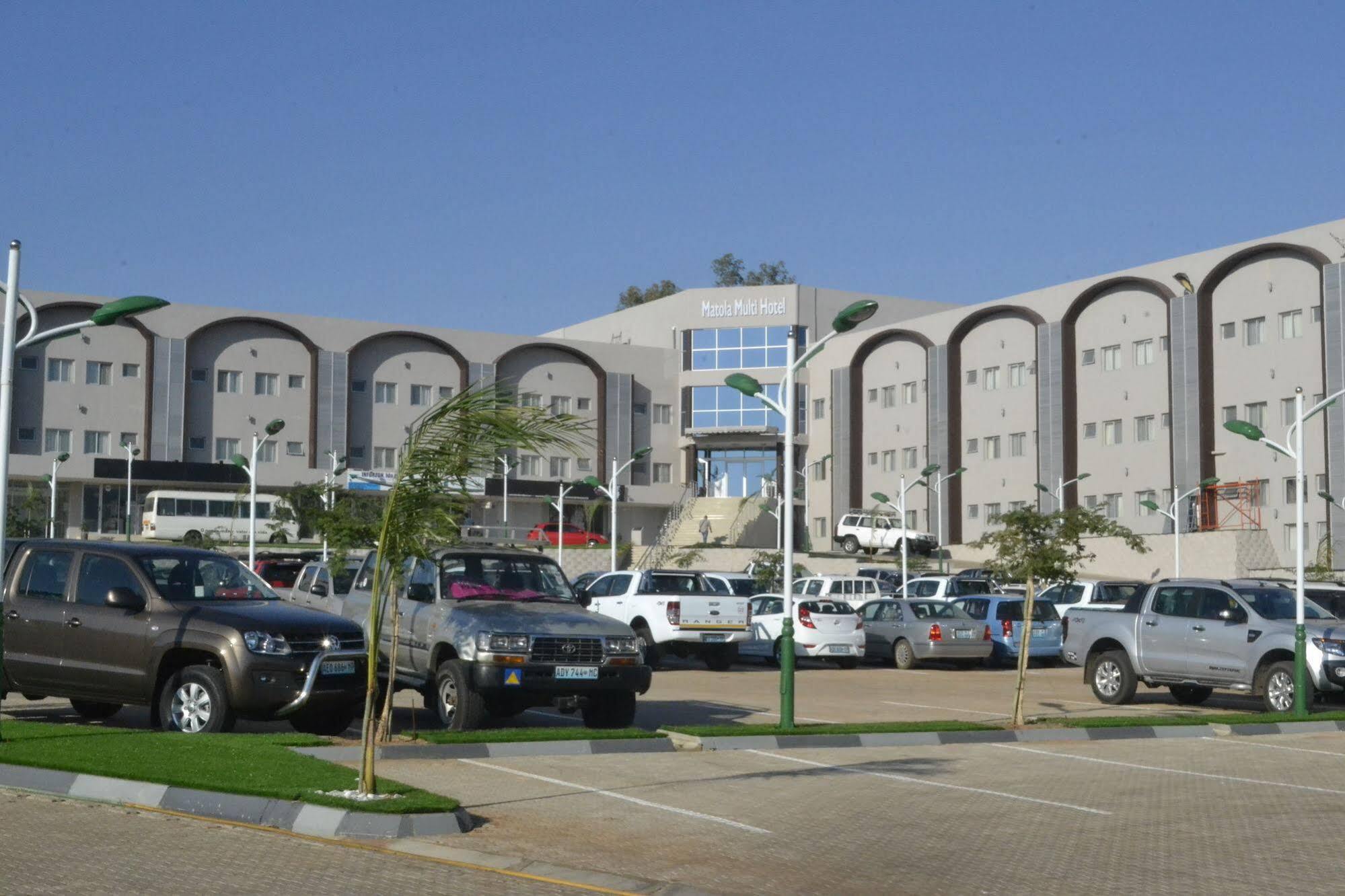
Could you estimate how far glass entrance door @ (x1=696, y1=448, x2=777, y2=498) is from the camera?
80.6 meters

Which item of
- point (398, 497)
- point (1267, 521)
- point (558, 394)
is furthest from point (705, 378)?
point (398, 497)

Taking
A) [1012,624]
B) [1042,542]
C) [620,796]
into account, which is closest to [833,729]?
[620,796]

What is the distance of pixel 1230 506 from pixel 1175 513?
28.9 feet

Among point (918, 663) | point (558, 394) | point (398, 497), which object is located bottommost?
point (918, 663)

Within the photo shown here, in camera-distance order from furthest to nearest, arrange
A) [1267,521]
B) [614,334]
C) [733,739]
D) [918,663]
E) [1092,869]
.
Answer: [614,334], [1267,521], [918,663], [733,739], [1092,869]

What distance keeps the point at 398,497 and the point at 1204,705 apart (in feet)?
49.3

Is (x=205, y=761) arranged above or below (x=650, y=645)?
below

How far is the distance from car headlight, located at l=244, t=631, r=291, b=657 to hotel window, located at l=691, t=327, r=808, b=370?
208 ft

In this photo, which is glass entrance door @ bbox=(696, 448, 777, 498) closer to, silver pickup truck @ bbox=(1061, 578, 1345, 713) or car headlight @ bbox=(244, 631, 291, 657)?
silver pickup truck @ bbox=(1061, 578, 1345, 713)

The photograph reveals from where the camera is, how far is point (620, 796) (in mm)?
11344

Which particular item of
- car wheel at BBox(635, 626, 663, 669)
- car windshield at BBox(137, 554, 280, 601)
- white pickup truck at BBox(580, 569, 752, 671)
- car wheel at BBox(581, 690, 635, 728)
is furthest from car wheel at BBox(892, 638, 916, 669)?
car windshield at BBox(137, 554, 280, 601)

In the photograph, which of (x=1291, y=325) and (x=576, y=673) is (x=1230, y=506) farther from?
(x=576, y=673)

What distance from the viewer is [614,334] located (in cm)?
8631

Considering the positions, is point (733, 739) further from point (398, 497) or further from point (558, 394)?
point (558, 394)
